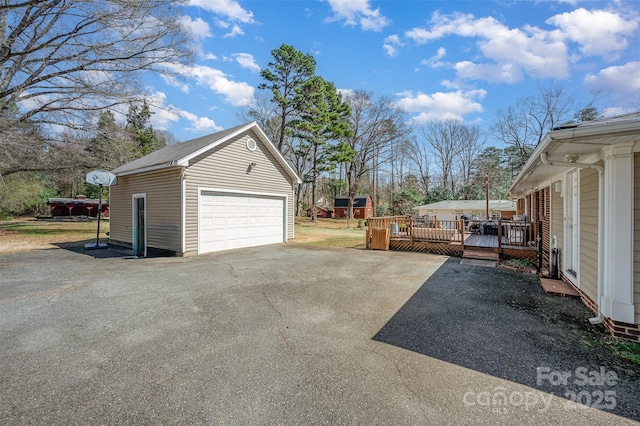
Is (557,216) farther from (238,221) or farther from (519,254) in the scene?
(238,221)

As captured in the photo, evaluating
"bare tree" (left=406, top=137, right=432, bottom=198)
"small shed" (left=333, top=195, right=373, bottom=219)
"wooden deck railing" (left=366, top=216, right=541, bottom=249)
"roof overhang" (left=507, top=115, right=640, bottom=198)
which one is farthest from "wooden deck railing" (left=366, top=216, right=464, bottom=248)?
"bare tree" (left=406, top=137, right=432, bottom=198)

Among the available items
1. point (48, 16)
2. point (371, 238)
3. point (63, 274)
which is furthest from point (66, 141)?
point (371, 238)

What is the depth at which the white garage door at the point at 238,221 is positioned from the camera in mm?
9789

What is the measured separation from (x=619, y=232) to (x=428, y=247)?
22.2 ft

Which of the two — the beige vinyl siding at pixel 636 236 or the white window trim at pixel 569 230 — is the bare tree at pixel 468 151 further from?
the beige vinyl siding at pixel 636 236

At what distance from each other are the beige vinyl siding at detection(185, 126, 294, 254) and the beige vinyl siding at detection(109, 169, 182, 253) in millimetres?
364

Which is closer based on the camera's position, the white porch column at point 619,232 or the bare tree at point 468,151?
the white porch column at point 619,232

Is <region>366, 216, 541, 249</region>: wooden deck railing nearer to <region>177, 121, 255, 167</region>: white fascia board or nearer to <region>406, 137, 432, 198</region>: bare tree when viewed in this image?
<region>177, 121, 255, 167</region>: white fascia board

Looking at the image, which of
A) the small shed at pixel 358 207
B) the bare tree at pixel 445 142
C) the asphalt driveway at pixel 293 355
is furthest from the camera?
the small shed at pixel 358 207

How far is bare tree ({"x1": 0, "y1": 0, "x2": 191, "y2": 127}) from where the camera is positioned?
10.9 metres

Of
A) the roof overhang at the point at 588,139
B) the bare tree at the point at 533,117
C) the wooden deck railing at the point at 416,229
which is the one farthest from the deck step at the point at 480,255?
the bare tree at the point at 533,117

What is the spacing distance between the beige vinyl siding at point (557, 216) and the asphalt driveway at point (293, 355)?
162 centimetres

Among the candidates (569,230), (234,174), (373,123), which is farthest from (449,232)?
(373,123)

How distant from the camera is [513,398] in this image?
92.1 inches
